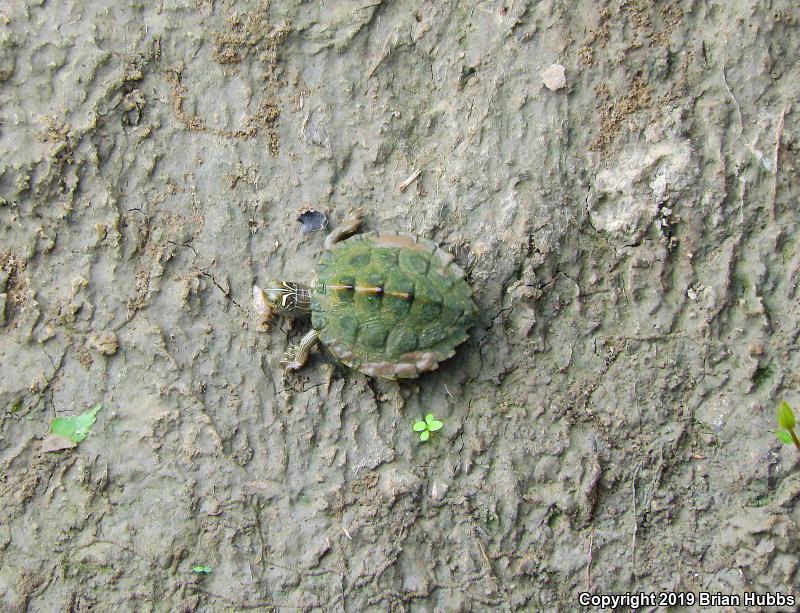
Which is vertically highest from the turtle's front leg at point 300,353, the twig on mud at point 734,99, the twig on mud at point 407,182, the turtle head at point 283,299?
the twig on mud at point 734,99

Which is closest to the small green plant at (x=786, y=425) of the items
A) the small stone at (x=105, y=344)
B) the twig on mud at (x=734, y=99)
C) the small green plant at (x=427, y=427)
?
the twig on mud at (x=734, y=99)

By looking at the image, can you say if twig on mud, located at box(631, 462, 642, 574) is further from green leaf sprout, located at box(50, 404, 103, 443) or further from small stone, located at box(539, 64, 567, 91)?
green leaf sprout, located at box(50, 404, 103, 443)

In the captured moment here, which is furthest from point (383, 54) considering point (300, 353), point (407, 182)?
point (300, 353)

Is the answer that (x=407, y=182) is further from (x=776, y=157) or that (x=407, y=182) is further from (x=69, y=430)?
(x=69, y=430)

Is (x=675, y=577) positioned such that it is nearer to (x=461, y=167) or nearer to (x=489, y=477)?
(x=489, y=477)

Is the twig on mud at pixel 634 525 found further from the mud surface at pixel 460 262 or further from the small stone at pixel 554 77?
the small stone at pixel 554 77

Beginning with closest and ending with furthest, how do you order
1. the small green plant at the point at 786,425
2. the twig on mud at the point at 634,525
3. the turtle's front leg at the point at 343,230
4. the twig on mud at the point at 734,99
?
the small green plant at the point at 786,425 → the twig on mud at the point at 634,525 → the twig on mud at the point at 734,99 → the turtle's front leg at the point at 343,230
